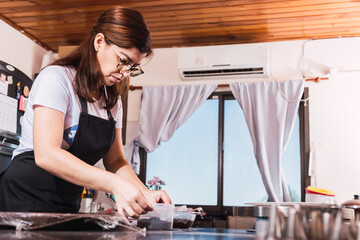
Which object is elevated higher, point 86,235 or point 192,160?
point 192,160

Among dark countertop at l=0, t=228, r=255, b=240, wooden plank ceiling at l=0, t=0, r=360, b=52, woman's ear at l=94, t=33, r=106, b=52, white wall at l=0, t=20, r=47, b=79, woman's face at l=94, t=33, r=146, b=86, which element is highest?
wooden plank ceiling at l=0, t=0, r=360, b=52

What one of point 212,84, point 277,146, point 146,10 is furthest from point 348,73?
point 146,10

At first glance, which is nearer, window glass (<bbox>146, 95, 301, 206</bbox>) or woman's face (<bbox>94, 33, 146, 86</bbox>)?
woman's face (<bbox>94, 33, 146, 86</bbox>)

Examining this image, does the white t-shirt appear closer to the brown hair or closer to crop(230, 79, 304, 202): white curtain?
the brown hair

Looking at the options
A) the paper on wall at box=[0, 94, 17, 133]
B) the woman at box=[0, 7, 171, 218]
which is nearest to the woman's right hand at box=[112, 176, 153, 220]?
the woman at box=[0, 7, 171, 218]

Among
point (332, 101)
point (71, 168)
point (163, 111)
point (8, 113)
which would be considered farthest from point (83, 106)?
point (332, 101)

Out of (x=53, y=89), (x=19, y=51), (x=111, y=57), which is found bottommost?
(x=53, y=89)

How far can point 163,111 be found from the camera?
438 cm

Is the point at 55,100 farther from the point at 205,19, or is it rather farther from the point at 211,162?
the point at 211,162

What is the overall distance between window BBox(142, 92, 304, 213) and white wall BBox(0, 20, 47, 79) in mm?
1569

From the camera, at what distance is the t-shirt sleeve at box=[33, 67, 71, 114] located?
4.10 feet

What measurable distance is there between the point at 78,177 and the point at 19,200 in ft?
0.88

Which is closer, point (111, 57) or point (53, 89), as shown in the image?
point (53, 89)

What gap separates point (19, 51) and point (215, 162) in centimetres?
227
